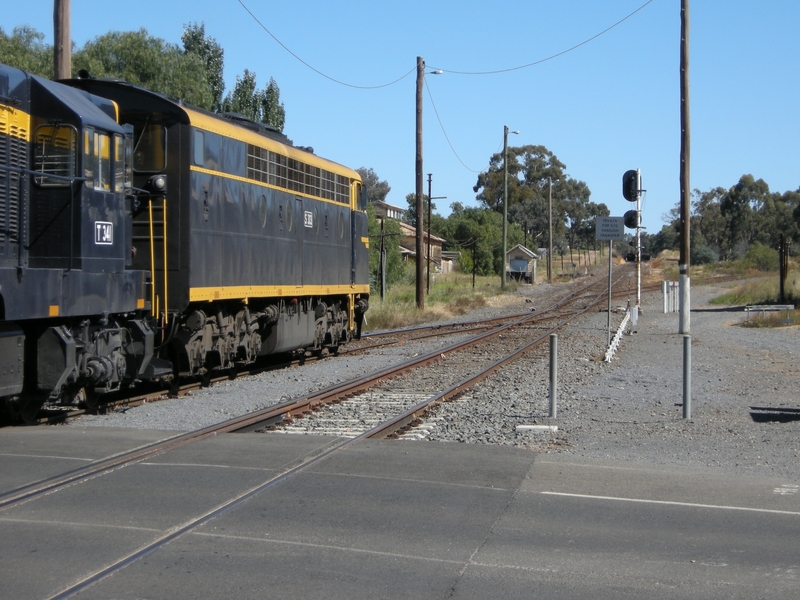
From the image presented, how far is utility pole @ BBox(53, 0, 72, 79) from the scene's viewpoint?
1380cm

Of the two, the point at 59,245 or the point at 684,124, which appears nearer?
the point at 59,245

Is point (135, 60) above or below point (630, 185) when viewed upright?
above

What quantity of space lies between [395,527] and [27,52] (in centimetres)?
3515

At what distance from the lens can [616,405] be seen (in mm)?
12492

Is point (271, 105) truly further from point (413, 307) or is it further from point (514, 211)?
point (514, 211)

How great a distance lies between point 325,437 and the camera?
9.38 meters

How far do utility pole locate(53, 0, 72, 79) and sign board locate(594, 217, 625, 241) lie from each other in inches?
433

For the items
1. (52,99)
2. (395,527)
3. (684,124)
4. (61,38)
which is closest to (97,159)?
(52,99)

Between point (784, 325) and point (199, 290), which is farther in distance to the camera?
point (784, 325)

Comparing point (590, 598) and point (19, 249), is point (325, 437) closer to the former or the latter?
point (19, 249)

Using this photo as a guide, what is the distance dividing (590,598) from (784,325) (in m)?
25.1

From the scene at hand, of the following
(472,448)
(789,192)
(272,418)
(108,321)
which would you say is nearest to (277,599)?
(472,448)

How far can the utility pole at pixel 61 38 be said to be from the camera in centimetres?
1380

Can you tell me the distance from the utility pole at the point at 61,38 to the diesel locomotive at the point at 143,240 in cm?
215
